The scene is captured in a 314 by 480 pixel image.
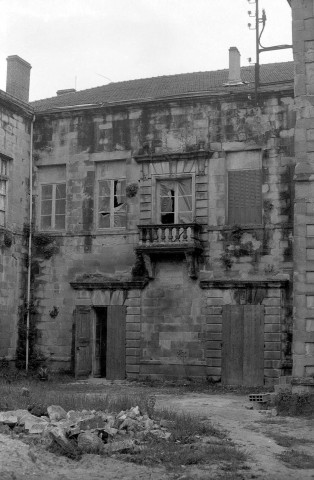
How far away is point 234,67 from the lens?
23.2 m

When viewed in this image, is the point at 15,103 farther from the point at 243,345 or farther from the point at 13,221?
the point at 243,345

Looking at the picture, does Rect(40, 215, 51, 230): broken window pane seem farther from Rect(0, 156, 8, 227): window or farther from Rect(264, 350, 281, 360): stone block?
→ Rect(264, 350, 281, 360): stone block

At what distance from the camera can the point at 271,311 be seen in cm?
2042

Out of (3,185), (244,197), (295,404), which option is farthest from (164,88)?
(295,404)

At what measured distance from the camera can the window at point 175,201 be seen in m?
21.8

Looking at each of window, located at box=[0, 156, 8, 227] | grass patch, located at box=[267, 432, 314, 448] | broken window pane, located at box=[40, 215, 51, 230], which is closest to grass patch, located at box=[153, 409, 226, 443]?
grass patch, located at box=[267, 432, 314, 448]

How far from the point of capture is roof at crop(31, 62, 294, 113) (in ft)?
73.4

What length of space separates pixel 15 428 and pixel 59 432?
102cm

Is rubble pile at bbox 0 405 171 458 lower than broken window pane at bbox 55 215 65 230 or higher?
lower

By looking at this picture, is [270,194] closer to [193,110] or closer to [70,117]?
[193,110]

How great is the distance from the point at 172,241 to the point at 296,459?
11092 mm

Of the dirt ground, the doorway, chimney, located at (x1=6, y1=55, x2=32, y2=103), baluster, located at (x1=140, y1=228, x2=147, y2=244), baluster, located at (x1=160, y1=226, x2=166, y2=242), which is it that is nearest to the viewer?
the dirt ground

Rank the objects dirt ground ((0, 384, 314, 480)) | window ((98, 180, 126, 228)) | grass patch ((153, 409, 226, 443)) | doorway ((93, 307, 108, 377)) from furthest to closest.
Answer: window ((98, 180, 126, 228))
doorway ((93, 307, 108, 377))
grass patch ((153, 409, 226, 443))
dirt ground ((0, 384, 314, 480))

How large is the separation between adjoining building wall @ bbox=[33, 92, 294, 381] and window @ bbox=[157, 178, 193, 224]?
0.19 metres
